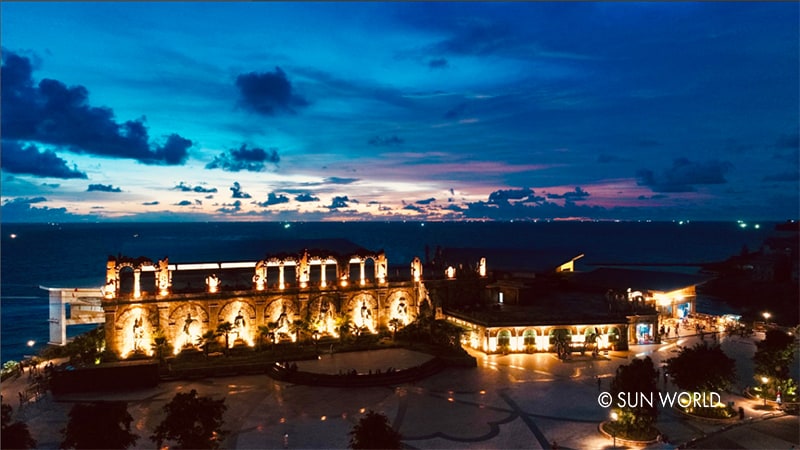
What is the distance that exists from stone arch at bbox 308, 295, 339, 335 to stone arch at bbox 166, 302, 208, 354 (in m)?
12.3

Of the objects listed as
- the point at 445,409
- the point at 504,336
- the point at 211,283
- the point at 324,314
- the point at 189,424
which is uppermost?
the point at 211,283

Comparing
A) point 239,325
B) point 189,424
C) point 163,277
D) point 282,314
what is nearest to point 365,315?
point 282,314

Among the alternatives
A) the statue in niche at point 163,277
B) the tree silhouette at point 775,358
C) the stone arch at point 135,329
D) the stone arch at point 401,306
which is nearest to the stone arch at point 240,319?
the statue in niche at point 163,277

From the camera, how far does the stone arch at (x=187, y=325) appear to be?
59750mm

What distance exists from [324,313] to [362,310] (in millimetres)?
5019

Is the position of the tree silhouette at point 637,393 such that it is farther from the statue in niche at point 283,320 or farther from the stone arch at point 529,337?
the statue in niche at point 283,320

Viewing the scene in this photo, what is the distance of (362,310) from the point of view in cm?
6862

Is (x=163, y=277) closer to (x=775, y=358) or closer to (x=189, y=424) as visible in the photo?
(x=189, y=424)

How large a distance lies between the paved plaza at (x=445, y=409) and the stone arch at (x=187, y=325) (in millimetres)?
8371

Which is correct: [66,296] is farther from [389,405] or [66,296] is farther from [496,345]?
[496,345]

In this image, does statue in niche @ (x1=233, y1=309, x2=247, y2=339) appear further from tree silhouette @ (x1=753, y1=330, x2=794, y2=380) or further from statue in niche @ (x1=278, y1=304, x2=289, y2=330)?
tree silhouette @ (x1=753, y1=330, x2=794, y2=380)

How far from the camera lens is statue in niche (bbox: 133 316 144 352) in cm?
5778

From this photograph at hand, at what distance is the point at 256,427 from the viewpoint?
4053 centimetres

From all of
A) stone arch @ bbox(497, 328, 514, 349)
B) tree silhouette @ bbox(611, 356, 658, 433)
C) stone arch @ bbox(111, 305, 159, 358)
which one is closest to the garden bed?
tree silhouette @ bbox(611, 356, 658, 433)
